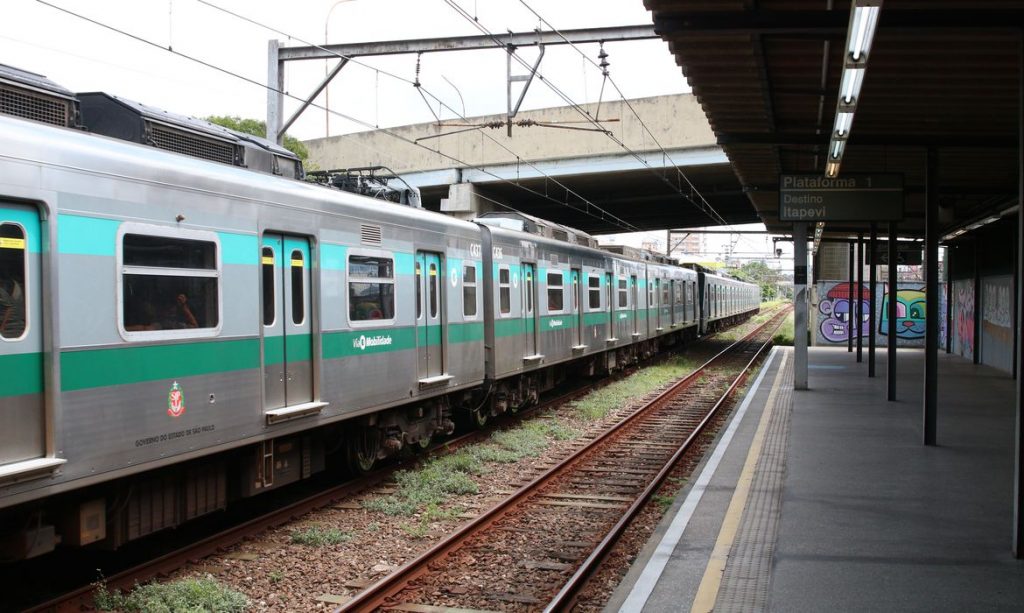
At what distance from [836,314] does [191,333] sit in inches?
1056

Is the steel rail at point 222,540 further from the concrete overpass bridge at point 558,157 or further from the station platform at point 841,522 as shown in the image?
the concrete overpass bridge at point 558,157

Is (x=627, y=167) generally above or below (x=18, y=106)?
above

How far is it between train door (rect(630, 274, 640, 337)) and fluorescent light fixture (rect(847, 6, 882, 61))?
55.5 feet

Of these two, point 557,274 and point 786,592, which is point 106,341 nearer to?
point 786,592

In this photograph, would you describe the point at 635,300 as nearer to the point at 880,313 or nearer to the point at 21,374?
the point at 880,313

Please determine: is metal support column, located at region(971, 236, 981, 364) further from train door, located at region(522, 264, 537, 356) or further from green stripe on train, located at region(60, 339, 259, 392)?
green stripe on train, located at region(60, 339, 259, 392)

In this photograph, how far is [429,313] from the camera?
10.8 m

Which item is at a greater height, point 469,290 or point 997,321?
point 469,290

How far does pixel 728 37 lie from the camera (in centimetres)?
753

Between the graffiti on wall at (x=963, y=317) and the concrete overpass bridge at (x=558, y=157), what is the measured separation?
283 inches

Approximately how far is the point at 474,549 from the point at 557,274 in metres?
9.37

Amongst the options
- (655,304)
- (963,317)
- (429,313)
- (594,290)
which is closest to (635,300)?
(655,304)

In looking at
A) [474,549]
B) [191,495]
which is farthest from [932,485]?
[191,495]

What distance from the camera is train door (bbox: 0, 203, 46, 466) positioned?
16.6ft
